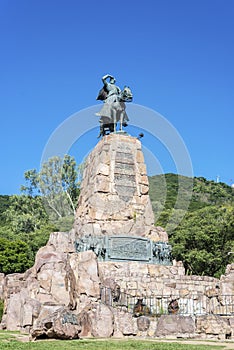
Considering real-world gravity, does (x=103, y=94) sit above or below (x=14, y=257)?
above

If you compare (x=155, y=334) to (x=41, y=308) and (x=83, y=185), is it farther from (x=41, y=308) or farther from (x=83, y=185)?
(x=83, y=185)

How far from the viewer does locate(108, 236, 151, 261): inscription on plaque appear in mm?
16844

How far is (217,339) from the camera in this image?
10.5 metres

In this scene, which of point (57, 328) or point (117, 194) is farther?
point (117, 194)

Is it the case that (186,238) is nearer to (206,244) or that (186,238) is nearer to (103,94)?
(206,244)

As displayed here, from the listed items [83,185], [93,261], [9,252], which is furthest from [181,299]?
[9,252]

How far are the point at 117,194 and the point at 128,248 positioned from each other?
2.99 metres

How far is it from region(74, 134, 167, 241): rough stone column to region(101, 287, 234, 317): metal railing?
3887 millimetres

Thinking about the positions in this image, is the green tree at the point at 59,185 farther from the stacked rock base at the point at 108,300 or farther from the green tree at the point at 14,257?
the stacked rock base at the point at 108,300

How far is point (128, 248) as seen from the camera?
56.0ft

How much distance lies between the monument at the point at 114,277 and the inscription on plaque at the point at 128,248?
37mm

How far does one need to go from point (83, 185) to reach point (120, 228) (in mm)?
3753

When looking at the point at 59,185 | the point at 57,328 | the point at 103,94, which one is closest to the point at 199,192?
the point at 59,185

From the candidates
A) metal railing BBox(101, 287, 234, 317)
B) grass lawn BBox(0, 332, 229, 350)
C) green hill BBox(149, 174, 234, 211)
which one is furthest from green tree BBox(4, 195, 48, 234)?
grass lawn BBox(0, 332, 229, 350)
